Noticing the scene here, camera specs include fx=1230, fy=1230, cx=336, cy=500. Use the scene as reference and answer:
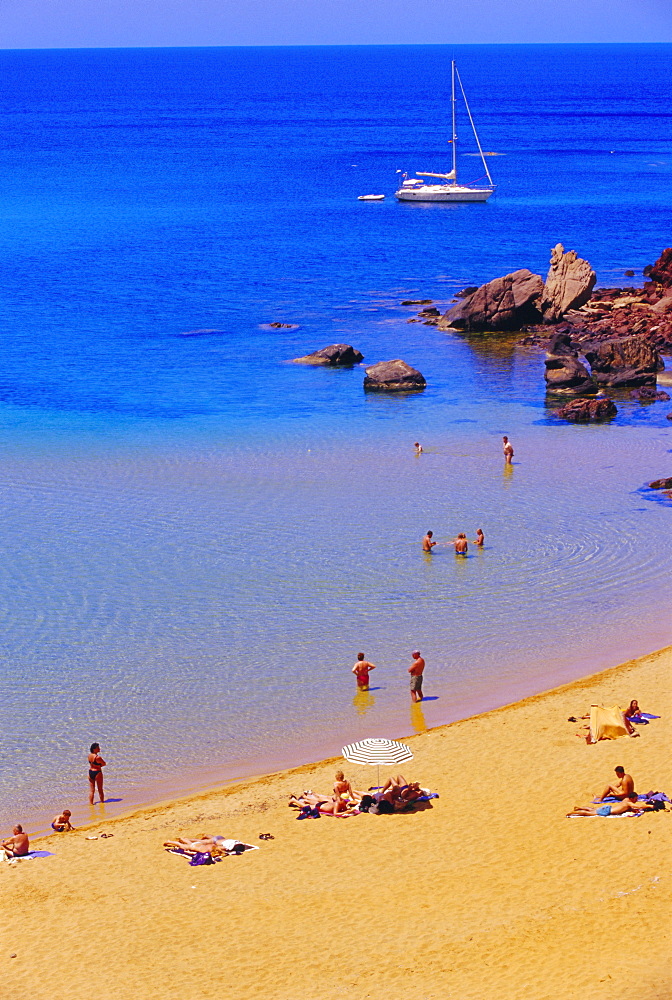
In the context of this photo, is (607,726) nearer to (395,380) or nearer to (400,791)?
(400,791)

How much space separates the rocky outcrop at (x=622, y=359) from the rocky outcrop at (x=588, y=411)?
13.9 ft

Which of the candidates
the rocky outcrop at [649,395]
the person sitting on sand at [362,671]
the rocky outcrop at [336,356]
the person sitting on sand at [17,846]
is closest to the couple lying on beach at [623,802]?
the person sitting on sand at [362,671]

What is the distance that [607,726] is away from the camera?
22469 millimetres

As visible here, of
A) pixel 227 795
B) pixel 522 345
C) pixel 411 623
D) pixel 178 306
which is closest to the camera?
pixel 227 795

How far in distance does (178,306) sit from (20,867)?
5409 centimetres

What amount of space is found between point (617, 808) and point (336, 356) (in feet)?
125

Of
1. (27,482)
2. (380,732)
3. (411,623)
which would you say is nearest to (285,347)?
(27,482)

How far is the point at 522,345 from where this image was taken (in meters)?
59.1

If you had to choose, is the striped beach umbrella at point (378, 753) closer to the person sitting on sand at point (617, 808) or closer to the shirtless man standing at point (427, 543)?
the person sitting on sand at point (617, 808)

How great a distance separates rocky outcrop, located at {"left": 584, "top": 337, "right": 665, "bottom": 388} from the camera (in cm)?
5212

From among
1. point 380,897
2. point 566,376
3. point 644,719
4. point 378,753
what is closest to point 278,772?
point 378,753

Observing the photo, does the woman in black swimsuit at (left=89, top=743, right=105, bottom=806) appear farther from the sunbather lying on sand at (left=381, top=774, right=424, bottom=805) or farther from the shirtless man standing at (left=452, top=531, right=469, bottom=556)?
the shirtless man standing at (left=452, top=531, right=469, bottom=556)

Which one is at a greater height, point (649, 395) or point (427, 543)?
point (649, 395)

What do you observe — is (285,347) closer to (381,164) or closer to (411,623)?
(411,623)
